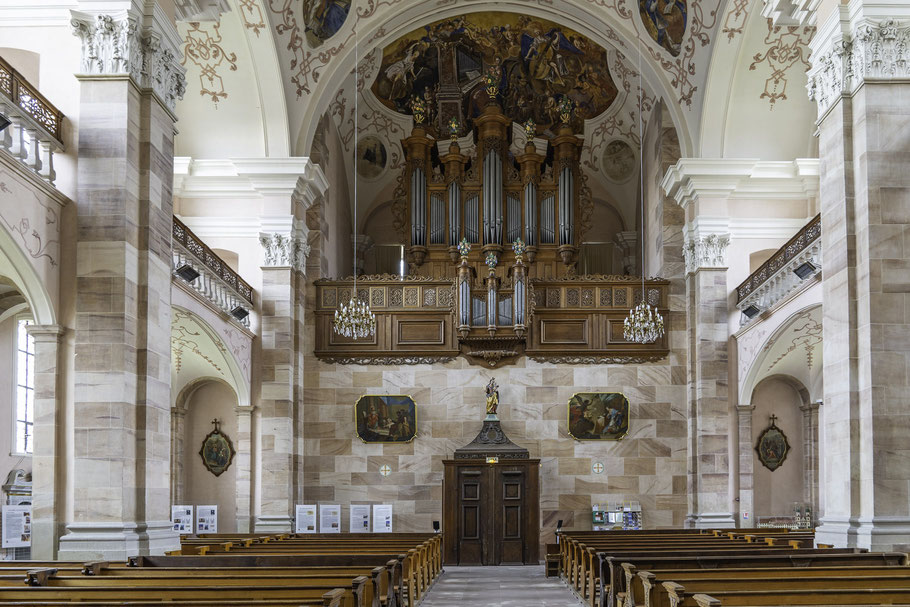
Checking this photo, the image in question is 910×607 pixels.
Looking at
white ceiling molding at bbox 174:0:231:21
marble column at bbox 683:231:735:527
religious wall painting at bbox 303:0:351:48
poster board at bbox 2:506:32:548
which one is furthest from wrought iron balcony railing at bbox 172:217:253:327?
marble column at bbox 683:231:735:527

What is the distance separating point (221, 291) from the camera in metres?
19.4

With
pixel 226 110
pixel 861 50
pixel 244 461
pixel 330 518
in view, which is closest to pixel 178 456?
pixel 244 461

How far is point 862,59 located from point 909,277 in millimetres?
2527

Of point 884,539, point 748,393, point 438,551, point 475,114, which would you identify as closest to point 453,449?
point 438,551

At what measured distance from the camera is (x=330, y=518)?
22.0 metres

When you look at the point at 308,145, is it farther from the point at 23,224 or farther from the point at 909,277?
the point at 909,277

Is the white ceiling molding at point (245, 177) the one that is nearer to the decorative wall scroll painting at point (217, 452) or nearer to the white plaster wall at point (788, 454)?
the decorative wall scroll painting at point (217, 452)

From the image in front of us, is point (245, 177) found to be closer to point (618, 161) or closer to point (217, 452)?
point (217, 452)

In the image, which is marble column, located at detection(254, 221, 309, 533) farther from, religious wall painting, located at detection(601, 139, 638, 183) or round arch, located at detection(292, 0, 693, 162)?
religious wall painting, located at detection(601, 139, 638, 183)

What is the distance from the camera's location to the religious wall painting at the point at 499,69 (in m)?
25.4

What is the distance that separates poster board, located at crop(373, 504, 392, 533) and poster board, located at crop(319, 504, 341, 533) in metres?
0.75

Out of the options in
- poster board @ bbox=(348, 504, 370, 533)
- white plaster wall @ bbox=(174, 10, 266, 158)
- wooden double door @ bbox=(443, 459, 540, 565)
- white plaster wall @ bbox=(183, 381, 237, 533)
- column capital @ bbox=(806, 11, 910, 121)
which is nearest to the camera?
column capital @ bbox=(806, 11, 910, 121)

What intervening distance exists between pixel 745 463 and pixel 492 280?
254 inches

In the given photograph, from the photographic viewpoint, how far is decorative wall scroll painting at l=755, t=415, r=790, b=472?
23.4 metres
